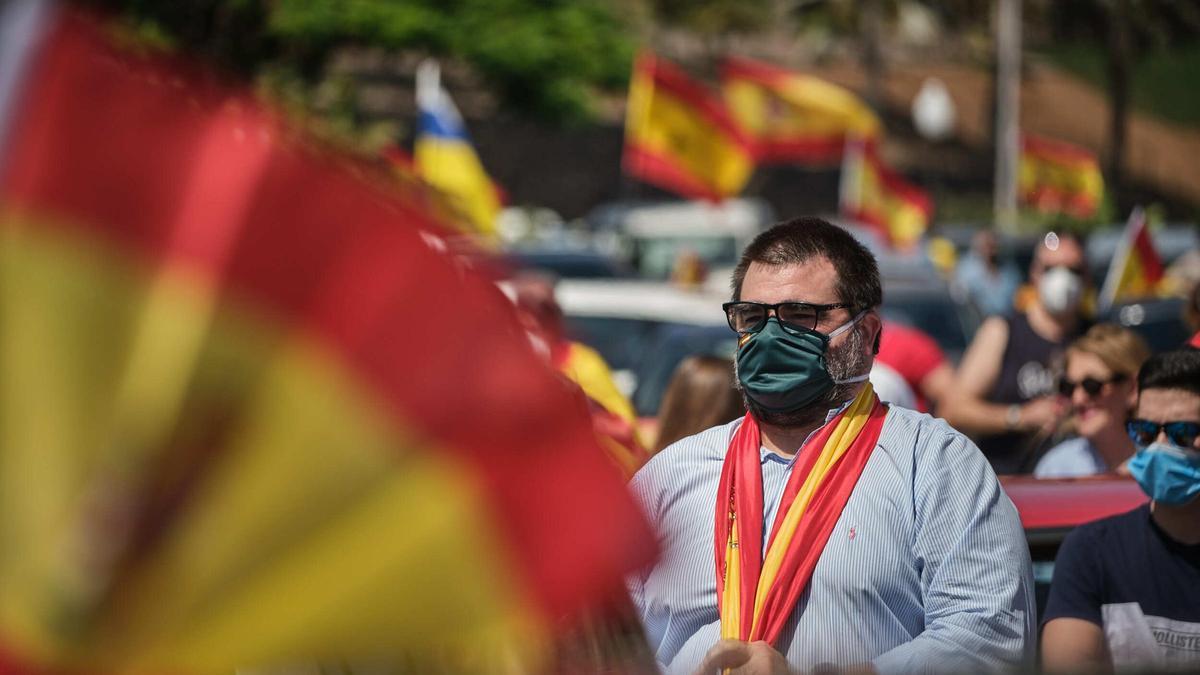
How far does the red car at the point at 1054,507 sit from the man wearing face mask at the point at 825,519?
3.65 feet

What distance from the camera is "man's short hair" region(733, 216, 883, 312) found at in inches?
120

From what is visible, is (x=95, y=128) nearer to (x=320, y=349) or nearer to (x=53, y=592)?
(x=320, y=349)

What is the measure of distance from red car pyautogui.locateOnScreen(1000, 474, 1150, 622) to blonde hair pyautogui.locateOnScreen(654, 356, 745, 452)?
2.62ft

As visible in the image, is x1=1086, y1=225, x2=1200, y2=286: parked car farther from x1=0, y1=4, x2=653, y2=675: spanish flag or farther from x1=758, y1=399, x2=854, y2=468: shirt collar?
x1=0, y1=4, x2=653, y2=675: spanish flag

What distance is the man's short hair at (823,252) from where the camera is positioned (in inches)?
120

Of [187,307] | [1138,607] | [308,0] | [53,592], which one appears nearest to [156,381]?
[187,307]

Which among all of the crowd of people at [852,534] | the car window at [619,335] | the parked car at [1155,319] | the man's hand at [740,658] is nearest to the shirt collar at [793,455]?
the crowd of people at [852,534]

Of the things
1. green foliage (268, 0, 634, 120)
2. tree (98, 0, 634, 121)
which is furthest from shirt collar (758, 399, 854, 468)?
green foliage (268, 0, 634, 120)

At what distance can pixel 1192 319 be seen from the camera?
5984 millimetres

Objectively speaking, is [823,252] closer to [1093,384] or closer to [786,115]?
[1093,384]

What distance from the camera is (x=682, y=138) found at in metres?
14.4

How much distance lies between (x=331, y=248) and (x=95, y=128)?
19 cm

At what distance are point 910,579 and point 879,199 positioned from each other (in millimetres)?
14979

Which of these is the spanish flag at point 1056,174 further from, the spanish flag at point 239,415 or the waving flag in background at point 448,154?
the spanish flag at point 239,415
